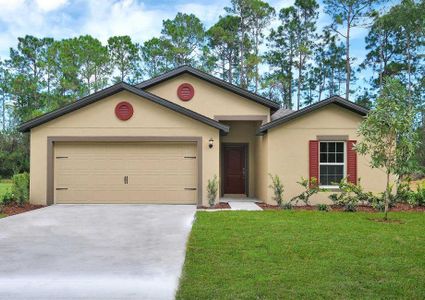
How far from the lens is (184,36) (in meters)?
36.2

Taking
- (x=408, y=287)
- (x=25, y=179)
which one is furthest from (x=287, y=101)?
(x=408, y=287)

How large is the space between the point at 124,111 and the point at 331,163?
7.26 meters

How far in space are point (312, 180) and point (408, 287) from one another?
323 inches

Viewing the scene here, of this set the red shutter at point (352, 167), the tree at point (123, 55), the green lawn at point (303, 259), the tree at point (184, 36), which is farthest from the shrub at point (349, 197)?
the tree at point (123, 55)

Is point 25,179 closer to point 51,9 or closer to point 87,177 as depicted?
point 87,177

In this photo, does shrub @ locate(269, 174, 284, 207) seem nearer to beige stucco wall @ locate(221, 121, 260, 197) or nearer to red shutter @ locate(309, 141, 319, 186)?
red shutter @ locate(309, 141, 319, 186)

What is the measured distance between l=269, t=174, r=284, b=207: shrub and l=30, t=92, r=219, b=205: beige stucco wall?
2377 mm

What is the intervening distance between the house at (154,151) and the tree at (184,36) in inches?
920

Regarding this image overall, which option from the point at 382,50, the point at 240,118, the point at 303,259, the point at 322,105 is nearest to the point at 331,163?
the point at 322,105

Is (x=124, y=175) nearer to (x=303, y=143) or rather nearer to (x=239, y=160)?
(x=239, y=160)

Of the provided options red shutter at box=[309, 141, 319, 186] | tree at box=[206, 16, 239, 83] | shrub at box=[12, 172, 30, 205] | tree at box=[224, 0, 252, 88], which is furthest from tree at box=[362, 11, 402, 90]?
shrub at box=[12, 172, 30, 205]

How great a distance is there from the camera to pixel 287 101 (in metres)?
38.5

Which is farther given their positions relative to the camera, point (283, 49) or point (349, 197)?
point (283, 49)

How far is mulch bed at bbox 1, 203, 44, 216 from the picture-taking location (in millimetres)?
11914
